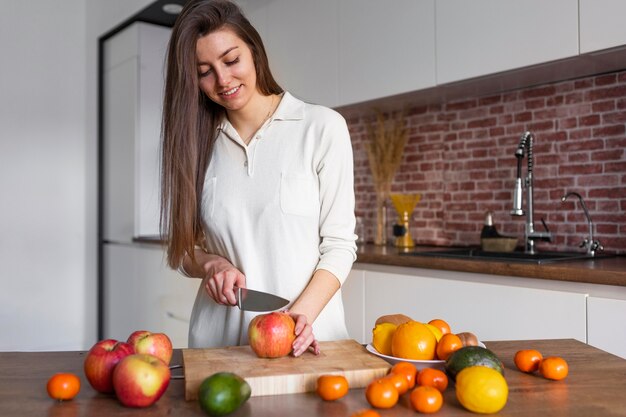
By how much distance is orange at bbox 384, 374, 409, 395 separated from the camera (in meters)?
1.00

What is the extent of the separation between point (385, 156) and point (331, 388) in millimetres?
2652

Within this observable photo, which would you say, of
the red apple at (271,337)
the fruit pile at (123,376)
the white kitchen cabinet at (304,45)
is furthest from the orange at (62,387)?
the white kitchen cabinet at (304,45)

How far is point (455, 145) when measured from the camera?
3.27 meters

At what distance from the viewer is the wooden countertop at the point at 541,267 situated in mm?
1956

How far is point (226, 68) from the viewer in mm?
1547

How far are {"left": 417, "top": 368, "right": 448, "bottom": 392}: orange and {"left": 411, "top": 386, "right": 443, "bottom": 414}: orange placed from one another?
2.4 inches

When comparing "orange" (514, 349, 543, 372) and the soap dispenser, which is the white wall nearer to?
the soap dispenser

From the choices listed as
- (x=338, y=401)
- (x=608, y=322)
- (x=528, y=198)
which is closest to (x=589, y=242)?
(x=528, y=198)

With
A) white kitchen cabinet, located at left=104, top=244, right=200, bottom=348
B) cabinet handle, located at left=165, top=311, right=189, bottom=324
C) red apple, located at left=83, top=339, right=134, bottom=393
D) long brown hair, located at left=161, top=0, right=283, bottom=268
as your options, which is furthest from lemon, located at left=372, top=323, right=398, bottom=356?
cabinet handle, located at left=165, top=311, right=189, bottom=324

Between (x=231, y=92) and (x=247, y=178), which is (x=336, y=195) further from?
(x=231, y=92)

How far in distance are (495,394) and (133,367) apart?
53cm

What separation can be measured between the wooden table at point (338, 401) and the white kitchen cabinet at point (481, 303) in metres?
0.89

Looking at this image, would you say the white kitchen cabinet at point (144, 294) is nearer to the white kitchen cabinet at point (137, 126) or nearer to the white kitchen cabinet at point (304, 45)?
the white kitchen cabinet at point (137, 126)

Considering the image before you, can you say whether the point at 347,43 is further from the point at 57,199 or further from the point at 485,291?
the point at 57,199
